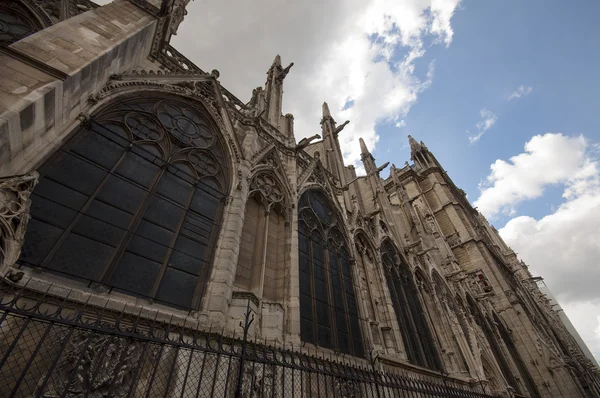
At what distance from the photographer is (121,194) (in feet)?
16.3

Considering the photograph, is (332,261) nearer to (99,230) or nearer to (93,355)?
(99,230)

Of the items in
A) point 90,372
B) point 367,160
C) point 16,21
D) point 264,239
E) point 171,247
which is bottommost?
point 90,372

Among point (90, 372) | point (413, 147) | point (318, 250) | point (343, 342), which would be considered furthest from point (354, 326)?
point (413, 147)

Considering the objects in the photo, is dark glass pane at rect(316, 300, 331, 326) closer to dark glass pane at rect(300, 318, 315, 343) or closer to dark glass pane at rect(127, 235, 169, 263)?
dark glass pane at rect(300, 318, 315, 343)

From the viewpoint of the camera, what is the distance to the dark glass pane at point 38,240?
3.59 meters

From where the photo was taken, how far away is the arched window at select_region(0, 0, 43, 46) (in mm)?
5578

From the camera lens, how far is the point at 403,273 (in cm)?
1188

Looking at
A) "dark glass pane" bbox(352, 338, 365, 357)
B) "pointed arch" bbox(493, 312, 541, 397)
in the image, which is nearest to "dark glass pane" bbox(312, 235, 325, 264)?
"dark glass pane" bbox(352, 338, 365, 357)

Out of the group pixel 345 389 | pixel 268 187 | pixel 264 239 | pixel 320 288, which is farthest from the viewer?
pixel 268 187

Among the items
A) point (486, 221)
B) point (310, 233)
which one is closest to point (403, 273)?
point (310, 233)

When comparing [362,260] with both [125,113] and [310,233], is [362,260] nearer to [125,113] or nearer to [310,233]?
[310,233]

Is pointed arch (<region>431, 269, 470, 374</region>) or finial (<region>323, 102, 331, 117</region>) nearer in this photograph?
pointed arch (<region>431, 269, 470, 374</region>)

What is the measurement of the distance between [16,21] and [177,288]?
612cm

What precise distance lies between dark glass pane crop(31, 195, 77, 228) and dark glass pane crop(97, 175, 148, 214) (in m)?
0.56
